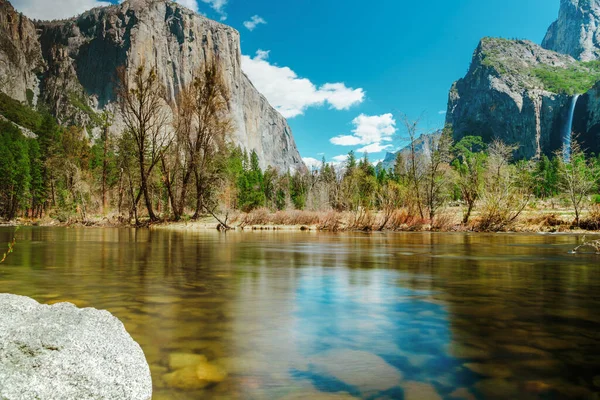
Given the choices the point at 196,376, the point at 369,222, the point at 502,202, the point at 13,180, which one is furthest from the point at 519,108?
the point at 196,376

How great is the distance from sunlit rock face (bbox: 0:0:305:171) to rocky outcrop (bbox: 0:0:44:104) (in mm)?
416

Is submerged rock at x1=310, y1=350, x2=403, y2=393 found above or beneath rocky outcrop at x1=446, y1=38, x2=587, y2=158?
beneath

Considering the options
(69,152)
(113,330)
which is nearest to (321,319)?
(113,330)

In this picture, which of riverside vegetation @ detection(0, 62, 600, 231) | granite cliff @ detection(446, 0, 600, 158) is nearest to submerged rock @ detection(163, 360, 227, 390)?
riverside vegetation @ detection(0, 62, 600, 231)

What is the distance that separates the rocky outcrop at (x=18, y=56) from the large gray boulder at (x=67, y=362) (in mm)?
170251

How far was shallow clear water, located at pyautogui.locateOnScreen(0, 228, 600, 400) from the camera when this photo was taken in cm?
242

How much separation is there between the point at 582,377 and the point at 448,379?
32.9 inches

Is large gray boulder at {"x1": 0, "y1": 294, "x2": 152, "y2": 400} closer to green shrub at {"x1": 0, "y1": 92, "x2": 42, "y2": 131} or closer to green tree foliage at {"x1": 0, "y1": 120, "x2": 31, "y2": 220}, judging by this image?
green tree foliage at {"x1": 0, "y1": 120, "x2": 31, "y2": 220}

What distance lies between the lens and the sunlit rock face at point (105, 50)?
6083 inches

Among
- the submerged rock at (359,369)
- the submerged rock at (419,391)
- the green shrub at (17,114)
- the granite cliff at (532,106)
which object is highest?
the granite cliff at (532,106)

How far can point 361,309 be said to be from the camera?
4578 mm

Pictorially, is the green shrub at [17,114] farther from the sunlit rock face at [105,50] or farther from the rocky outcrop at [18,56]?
the sunlit rock face at [105,50]

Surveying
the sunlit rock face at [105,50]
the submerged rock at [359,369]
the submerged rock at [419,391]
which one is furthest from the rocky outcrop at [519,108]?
the submerged rock at [419,391]

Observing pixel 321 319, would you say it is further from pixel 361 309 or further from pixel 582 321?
pixel 582 321
